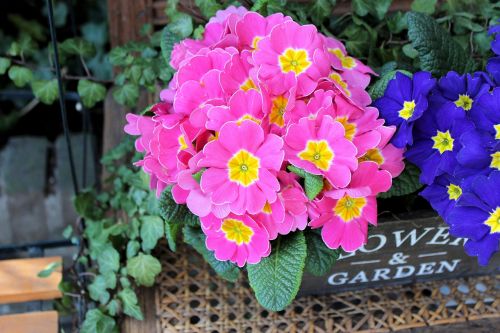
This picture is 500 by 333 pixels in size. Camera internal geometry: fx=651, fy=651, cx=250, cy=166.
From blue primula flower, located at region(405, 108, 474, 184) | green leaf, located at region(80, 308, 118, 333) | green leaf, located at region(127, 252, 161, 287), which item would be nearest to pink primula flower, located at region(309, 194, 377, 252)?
blue primula flower, located at region(405, 108, 474, 184)

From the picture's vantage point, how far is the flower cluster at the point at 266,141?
966 millimetres

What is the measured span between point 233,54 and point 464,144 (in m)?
0.38

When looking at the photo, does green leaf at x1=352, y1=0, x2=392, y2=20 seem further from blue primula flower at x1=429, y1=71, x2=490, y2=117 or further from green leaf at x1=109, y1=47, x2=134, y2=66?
green leaf at x1=109, y1=47, x2=134, y2=66

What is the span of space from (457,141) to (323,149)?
219 millimetres

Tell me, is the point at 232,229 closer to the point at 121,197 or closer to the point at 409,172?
the point at 409,172

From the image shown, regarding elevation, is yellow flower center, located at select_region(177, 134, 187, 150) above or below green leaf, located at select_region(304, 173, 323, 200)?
above

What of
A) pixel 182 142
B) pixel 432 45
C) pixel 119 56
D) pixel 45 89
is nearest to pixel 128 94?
pixel 119 56

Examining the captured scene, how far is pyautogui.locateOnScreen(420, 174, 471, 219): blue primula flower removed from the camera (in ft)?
3.44

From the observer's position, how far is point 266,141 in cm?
97

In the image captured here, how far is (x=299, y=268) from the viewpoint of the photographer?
1.03 meters

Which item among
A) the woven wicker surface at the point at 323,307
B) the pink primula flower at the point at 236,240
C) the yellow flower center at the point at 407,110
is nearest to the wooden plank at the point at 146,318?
the woven wicker surface at the point at 323,307

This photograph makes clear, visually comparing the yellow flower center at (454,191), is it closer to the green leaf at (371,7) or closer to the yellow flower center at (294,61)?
the yellow flower center at (294,61)

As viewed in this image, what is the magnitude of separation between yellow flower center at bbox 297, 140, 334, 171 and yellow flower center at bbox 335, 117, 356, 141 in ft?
0.18

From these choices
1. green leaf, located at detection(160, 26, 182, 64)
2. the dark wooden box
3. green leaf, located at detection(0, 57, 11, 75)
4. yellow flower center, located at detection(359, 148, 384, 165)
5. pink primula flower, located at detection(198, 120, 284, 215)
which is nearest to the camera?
pink primula flower, located at detection(198, 120, 284, 215)
